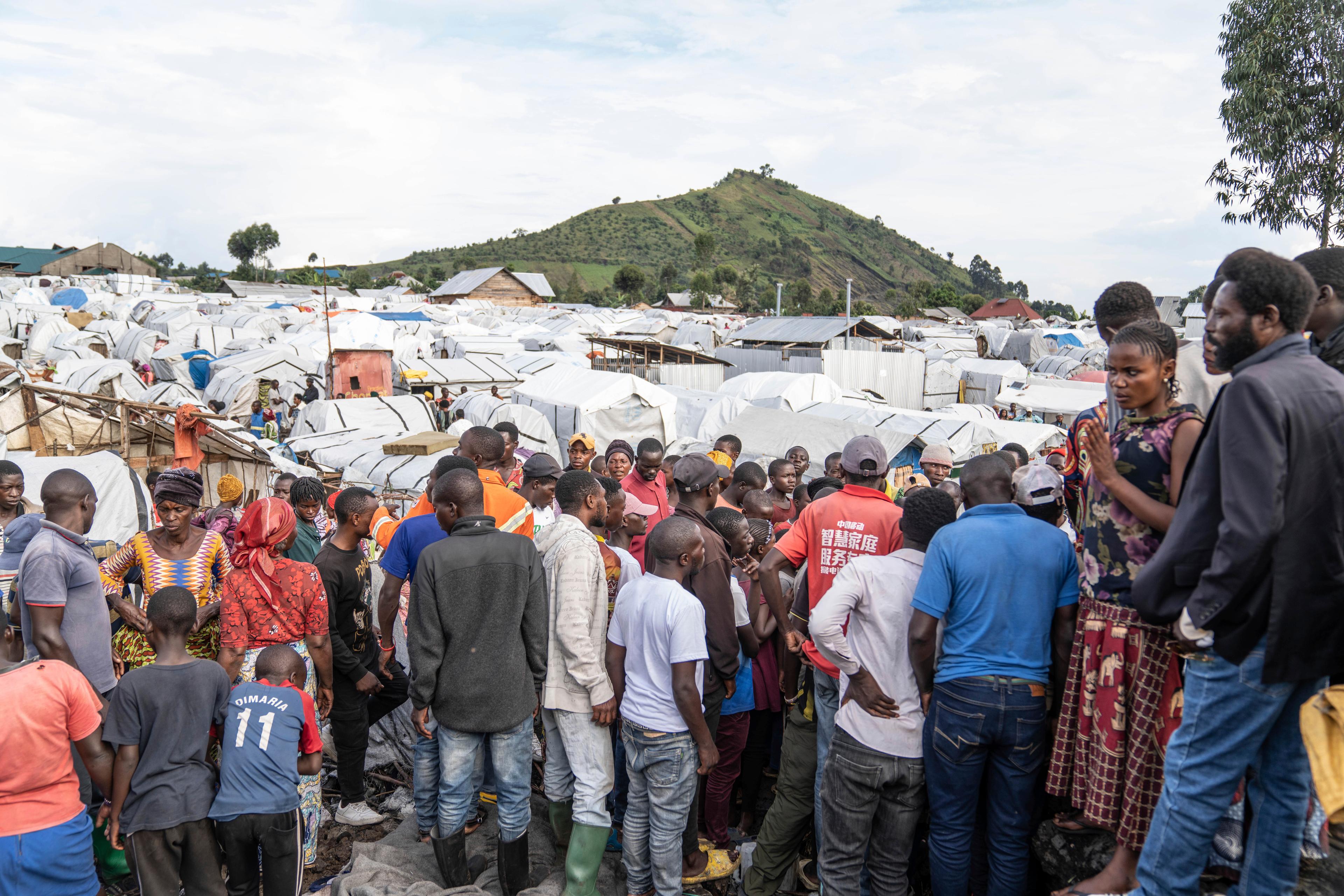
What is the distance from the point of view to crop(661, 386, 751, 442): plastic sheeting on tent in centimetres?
1805

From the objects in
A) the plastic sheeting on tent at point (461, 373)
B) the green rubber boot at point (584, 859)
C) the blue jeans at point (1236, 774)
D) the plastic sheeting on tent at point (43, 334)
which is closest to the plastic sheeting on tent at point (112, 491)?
the green rubber boot at point (584, 859)

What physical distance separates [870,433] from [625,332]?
24.7 meters

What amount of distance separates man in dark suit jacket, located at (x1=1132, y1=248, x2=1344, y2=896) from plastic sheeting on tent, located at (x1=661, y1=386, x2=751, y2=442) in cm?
1488

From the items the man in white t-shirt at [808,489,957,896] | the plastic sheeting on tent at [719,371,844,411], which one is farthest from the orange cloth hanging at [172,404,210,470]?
the plastic sheeting on tent at [719,371,844,411]

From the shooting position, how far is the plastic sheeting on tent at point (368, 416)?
16922mm

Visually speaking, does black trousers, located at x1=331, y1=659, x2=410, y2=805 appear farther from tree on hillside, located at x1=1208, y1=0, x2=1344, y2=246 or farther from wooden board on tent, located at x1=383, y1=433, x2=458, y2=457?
tree on hillside, located at x1=1208, y1=0, x2=1344, y2=246

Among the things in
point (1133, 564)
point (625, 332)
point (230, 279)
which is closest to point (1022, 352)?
point (625, 332)

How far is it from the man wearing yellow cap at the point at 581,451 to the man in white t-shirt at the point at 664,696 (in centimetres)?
396

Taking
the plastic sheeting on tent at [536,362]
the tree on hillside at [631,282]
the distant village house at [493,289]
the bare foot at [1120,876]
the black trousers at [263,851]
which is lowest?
the black trousers at [263,851]

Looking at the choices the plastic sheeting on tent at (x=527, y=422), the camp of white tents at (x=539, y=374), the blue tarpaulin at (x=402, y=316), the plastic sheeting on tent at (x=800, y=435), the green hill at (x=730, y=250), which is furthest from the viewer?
the green hill at (x=730, y=250)

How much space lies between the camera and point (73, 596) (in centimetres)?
388

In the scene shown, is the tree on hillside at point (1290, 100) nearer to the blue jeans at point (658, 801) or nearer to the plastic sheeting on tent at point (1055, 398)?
the plastic sheeting on tent at point (1055, 398)

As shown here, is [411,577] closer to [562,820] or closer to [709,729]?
[562,820]

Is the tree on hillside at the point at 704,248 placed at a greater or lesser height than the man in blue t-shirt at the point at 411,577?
greater
